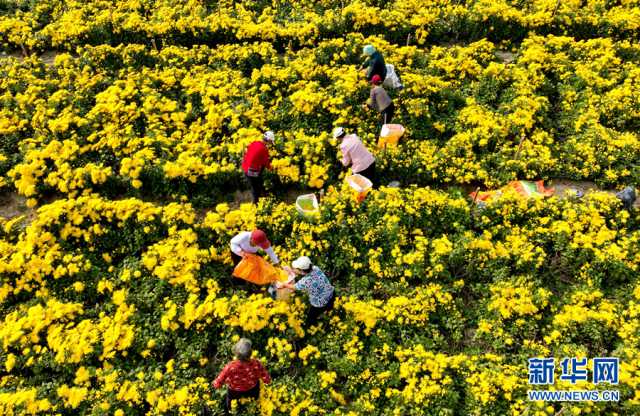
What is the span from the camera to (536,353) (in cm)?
629

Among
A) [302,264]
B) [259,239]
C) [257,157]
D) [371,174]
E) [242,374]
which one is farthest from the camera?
[371,174]

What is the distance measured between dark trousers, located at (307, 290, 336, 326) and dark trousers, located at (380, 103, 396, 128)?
4717 millimetres

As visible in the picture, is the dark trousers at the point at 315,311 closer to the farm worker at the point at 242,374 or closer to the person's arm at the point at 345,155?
the farm worker at the point at 242,374

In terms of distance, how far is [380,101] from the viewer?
9164 millimetres

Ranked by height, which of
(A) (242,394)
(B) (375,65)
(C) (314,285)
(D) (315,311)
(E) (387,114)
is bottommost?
(A) (242,394)

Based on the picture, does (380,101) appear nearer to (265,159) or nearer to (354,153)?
(354,153)

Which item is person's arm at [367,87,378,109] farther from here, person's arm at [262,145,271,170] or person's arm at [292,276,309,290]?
person's arm at [292,276,309,290]

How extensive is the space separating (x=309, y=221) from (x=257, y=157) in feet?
5.08

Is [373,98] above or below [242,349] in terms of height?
above

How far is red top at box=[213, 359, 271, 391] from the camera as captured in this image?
5164 mm

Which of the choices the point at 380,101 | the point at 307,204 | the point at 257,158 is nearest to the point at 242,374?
the point at 307,204

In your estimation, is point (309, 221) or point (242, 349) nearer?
point (242, 349)

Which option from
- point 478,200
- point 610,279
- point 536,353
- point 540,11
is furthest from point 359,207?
point 540,11

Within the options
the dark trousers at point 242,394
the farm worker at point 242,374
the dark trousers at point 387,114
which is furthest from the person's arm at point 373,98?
the dark trousers at point 242,394
